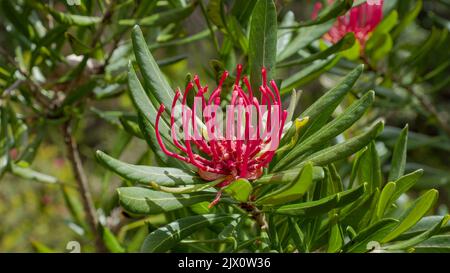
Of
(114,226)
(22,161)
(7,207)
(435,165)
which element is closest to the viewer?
(22,161)

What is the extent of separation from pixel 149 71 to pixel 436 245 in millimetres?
432

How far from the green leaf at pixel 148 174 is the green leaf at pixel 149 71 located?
10 centimetres

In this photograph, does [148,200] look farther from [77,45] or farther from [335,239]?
[77,45]

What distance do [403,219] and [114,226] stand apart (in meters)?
0.77

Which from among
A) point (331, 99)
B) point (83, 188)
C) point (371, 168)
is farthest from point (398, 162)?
point (83, 188)

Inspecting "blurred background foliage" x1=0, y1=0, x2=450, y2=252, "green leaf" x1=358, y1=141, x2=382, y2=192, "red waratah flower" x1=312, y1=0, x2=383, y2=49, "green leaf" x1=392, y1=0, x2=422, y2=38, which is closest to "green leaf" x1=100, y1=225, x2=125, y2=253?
"blurred background foliage" x1=0, y1=0, x2=450, y2=252

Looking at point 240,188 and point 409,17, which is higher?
point 409,17

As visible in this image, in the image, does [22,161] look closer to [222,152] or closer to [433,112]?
[222,152]

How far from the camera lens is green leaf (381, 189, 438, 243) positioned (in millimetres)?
719

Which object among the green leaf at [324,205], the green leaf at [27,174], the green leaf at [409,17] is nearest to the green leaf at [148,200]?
the green leaf at [324,205]

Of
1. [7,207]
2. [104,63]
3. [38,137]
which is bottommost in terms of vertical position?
[7,207]

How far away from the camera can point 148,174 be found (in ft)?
2.19
